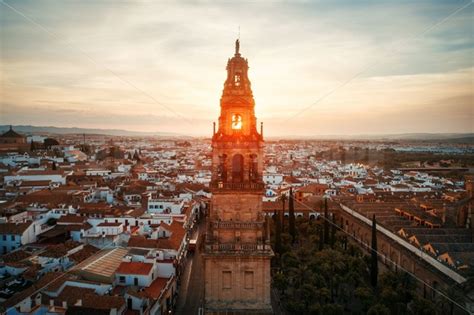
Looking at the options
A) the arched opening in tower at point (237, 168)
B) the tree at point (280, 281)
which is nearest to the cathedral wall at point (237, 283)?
the arched opening in tower at point (237, 168)

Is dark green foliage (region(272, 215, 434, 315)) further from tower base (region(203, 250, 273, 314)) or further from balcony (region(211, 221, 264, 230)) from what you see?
balcony (region(211, 221, 264, 230))

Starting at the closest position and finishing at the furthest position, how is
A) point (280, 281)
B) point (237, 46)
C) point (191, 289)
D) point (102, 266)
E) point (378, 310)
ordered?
point (237, 46)
point (378, 310)
point (102, 266)
point (280, 281)
point (191, 289)

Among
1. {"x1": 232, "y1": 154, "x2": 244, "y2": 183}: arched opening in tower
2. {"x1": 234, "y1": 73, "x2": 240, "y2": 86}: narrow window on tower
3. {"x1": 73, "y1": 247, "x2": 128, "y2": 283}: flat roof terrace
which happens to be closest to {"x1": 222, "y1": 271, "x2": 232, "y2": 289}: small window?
{"x1": 232, "y1": 154, "x2": 244, "y2": 183}: arched opening in tower

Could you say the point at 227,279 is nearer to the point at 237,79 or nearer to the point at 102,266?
the point at 237,79

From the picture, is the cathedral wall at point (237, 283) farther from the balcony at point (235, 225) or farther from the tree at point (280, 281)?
the tree at point (280, 281)

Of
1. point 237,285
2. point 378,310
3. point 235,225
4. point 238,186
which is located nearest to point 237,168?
point 238,186

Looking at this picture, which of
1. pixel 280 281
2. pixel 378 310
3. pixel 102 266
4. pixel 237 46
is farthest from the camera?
pixel 280 281

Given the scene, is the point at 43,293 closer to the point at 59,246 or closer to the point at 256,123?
the point at 59,246

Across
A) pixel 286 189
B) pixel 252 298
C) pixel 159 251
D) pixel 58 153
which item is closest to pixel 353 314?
pixel 252 298
